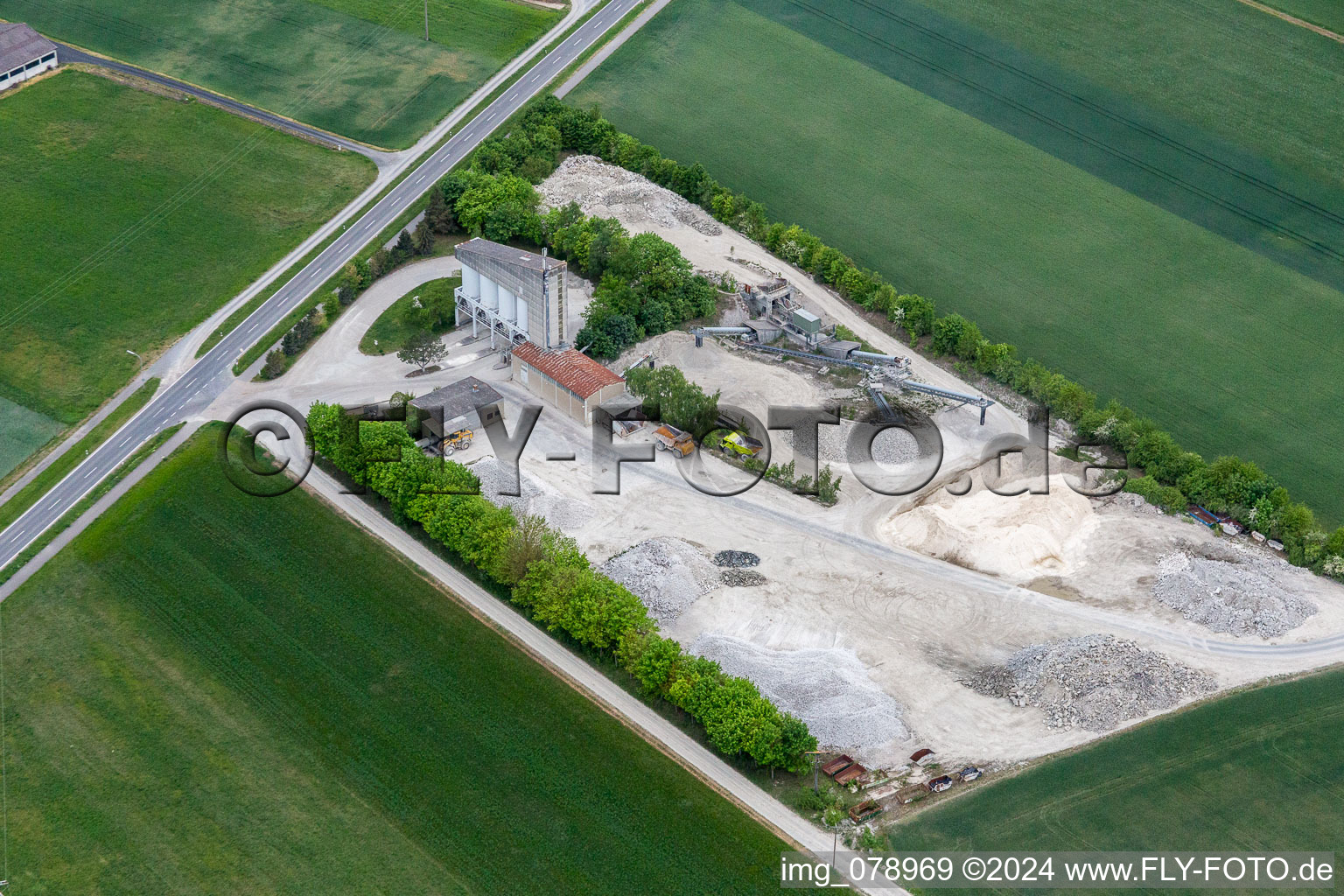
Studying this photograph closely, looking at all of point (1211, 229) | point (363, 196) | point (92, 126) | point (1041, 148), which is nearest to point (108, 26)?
point (92, 126)

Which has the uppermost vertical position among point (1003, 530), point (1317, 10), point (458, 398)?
point (1317, 10)

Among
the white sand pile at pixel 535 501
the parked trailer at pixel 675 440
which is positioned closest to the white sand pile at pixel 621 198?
the parked trailer at pixel 675 440

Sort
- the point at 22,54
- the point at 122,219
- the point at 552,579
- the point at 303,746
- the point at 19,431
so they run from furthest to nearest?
the point at 22,54, the point at 122,219, the point at 19,431, the point at 552,579, the point at 303,746

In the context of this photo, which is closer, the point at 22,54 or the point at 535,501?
the point at 535,501

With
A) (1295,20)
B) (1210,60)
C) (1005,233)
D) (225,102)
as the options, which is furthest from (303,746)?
(1295,20)

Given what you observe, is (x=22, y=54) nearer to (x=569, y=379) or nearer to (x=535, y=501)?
(x=569, y=379)

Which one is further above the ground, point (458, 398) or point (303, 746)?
point (458, 398)

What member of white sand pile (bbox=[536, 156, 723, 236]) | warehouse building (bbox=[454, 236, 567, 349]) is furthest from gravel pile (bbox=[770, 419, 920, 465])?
white sand pile (bbox=[536, 156, 723, 236])
